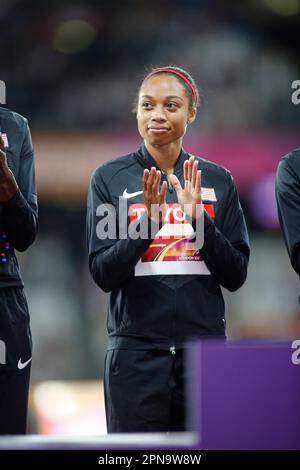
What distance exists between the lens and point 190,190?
7.29ft

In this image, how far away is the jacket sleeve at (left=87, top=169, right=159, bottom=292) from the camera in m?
2.16

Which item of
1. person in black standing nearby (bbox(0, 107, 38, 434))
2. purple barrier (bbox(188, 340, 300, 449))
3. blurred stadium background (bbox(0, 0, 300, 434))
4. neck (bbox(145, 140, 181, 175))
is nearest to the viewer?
purple barrier (bbox(188, 340, 300, 449))

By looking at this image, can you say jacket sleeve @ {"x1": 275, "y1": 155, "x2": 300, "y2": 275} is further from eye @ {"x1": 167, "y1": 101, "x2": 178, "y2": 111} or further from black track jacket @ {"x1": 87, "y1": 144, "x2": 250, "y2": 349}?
eye @ {"x1": 167, "y1": 101, "x2": 178, "y2": 111}

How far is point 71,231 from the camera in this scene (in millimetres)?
8562

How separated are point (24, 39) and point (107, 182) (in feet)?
23.6

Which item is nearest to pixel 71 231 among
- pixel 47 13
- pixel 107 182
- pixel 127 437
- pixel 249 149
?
pixel 249 149

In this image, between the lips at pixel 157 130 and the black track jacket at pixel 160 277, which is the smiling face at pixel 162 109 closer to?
the lips at pixel 157 130

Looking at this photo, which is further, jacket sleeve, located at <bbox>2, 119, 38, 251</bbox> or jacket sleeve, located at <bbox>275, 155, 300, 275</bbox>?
jacket sleeve, located at <bbox>275, 155, 300, 275</bbox>

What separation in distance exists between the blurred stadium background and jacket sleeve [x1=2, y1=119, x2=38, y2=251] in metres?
5.29

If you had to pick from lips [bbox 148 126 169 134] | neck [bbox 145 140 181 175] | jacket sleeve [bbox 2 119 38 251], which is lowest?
jacket sleeve [bbox 2 119 38 251]

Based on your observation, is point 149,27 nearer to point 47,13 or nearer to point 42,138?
point 47,13

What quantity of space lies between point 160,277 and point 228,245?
0.63 feet

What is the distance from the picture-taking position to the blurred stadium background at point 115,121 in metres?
7.87

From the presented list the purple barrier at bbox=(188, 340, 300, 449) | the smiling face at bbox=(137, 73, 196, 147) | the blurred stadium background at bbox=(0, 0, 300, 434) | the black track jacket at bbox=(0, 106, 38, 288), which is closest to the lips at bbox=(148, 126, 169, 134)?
the smiling face at bbox=(137, 73, 196, 147)
